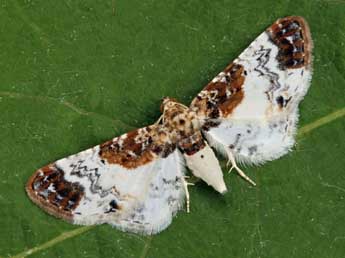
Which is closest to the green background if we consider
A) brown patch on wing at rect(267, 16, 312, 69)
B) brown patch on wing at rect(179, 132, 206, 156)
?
brown patch on wing at rect(267, 16, 312, 69)

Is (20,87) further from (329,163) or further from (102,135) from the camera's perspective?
(329,163)

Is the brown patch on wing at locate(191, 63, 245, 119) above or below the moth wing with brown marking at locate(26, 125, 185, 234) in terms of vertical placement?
above

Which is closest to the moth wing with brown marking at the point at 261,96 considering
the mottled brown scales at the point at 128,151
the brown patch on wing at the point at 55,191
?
the mottled brown scales at the point at 128,151

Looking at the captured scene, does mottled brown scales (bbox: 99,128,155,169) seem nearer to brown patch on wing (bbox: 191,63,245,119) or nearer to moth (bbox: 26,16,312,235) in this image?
moth (bbox: 26,16,312,235)

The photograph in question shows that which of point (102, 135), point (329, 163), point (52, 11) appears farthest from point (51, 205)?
point (329, 163)

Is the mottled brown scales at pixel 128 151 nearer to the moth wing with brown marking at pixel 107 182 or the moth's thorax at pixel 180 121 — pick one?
the moth wing with brown marking at pixel 107 182

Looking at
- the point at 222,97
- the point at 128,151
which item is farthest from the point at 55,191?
the point at 222,97

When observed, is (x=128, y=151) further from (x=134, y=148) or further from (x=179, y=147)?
(x=179, y=147)
